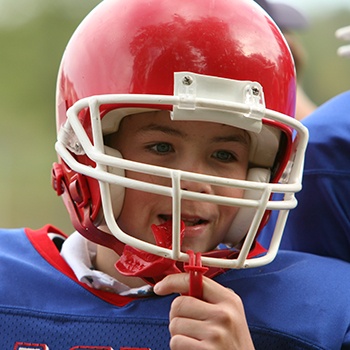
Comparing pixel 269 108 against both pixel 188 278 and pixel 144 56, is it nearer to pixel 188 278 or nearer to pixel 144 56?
pixel 144 56

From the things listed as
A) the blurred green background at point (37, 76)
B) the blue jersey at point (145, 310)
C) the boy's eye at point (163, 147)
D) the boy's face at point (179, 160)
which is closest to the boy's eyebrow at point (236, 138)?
the boy's face at point (179, 160)

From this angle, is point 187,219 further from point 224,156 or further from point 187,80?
point 187,80

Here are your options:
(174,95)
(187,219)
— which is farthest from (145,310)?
(174,95)

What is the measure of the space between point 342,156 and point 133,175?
0.62 metres

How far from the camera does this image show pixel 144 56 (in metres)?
2.04

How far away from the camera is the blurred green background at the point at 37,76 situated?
12.8m

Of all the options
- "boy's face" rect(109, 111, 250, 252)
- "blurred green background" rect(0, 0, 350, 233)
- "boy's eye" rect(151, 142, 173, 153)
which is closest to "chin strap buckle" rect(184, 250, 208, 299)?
"boy's face" rect(109, 111, 250, 252)

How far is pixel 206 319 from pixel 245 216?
1.26ft

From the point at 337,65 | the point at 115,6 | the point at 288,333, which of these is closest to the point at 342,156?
the point at 288,333

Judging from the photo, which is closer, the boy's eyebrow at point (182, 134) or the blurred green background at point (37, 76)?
the boy's eyebrow at point (182, 134)

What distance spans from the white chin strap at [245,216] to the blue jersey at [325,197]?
242 millimetres

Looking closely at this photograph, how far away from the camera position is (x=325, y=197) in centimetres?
239

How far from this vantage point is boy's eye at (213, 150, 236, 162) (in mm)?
2112

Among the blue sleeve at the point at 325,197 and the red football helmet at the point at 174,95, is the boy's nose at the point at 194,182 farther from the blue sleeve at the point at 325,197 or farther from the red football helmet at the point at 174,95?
the blue sleeve at the point at 325,197
